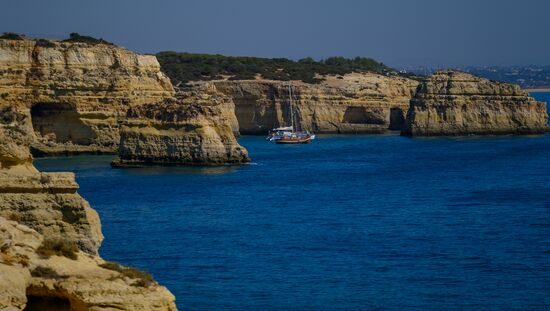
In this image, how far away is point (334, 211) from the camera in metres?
40.0

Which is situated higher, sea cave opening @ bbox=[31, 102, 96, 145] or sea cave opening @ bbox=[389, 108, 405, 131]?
sea cave opening @ bbox=[31, 102, 96, 145]

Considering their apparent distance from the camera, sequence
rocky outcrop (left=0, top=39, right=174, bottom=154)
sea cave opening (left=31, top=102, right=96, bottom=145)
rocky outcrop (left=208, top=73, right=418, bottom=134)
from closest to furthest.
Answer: rocky outcrop (left=0, top=39, right=174, bottom=154), sea cave opening (left=31, top=102, right=96, bottom=145), rocky outcrop (left=208, top=73, right=418, bottom=134)

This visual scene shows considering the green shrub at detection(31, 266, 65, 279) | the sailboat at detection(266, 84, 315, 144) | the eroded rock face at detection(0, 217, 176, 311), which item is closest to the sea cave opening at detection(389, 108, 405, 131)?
the sailboat at detection(266, 84, 315, 144)

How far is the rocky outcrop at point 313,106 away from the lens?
9425 centimetres

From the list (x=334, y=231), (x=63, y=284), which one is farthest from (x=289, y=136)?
(x=63, y=284)

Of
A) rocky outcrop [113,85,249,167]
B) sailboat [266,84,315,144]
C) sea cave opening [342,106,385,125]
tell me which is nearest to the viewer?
rocky outcrop [113,85,249,167]

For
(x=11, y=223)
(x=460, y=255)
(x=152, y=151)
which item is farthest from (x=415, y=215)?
(x=11, y=223)

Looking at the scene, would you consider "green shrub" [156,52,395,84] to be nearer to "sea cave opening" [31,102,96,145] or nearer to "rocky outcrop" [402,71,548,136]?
"rocky outcrop" [402,71,548,136]

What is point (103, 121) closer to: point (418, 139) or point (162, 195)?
point (162, 195)

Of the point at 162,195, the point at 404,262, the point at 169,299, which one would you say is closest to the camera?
the point at 169,299

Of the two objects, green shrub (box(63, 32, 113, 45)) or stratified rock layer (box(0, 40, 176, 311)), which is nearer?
stratified rock layer (box(0, 40, 176, 311))

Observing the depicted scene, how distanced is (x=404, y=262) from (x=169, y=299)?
14.1 metres

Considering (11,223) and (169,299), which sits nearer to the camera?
(169,299)

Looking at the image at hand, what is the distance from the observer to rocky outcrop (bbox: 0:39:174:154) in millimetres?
63312
